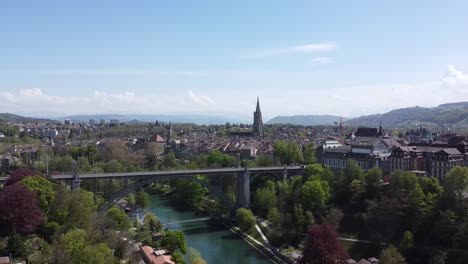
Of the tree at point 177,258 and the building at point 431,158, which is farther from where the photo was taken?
the building at point 431,158

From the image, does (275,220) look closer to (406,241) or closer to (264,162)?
(406,241)

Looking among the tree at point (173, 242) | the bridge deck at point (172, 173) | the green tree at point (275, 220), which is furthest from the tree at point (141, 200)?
the tree at point (173, 242)

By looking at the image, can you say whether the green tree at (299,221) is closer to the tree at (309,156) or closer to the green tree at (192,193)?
the green tree at (192,193)

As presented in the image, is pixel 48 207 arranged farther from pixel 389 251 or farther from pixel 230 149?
pixel 230 149

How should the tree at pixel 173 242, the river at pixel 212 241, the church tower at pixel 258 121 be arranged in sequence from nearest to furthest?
the tree at pixel 173 242 → the river at pixel 212 241 → the church tower at pixel 258 121

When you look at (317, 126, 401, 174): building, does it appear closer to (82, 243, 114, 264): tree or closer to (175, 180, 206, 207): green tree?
(175, 180, 206, 207): green tree

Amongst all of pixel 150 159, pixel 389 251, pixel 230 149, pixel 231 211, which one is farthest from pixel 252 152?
pixel 389 251
